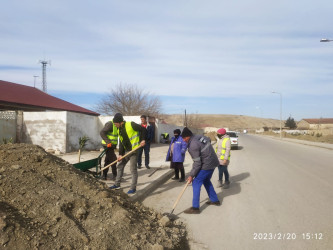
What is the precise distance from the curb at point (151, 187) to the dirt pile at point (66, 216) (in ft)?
3.46

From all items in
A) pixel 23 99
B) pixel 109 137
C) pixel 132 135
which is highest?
pixel 23 99

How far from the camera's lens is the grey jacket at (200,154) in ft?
17.4

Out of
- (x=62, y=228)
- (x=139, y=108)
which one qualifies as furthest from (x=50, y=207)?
(x=139, y=108)

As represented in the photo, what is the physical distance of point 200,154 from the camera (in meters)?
5.35

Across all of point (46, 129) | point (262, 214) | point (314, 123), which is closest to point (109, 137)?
point (262, 214)

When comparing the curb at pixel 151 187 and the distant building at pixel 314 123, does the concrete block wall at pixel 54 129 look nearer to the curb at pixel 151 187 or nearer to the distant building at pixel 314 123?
the curb at pixel 151 187

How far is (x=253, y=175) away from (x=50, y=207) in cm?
715

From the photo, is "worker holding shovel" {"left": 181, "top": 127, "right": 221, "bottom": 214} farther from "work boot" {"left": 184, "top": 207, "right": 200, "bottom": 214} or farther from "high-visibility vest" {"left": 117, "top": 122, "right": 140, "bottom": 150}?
"high-visibility vest" {"left": 117, "top": 122, "right": 140, "bottom": 150}

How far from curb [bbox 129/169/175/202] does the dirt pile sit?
1.06 metres

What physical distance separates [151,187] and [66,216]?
11.7 feet

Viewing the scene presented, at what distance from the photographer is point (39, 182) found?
4340 millimetres

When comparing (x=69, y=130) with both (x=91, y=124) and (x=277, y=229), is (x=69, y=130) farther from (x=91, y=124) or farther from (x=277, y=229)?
(x=277, y=229)

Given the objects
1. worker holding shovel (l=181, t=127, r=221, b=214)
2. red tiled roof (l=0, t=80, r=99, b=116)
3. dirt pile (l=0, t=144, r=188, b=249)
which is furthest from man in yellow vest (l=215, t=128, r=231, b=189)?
red tiled roof (l=0, t=80, r=99, b=116)

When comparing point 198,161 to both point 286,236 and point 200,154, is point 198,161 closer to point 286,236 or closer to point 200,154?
point 200,154
